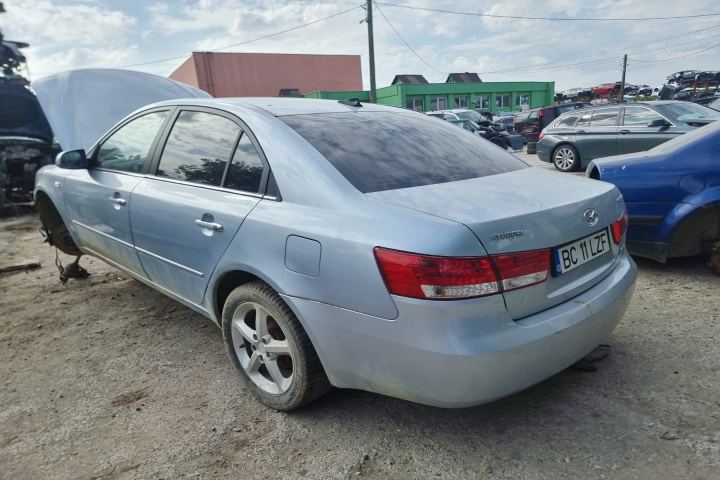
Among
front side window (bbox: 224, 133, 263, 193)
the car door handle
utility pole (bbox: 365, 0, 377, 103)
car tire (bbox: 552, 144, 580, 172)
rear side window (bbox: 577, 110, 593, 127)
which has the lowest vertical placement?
car tire (bbox: 552, 144, 580, 172)

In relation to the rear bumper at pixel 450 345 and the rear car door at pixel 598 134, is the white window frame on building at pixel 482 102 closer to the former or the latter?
the rear car door at pixel 598 134

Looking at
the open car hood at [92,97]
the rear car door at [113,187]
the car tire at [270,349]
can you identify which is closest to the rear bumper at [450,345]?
the car tire at [270,349]

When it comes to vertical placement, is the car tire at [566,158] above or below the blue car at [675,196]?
below

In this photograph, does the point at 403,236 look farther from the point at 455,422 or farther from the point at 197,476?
the point at 197,476

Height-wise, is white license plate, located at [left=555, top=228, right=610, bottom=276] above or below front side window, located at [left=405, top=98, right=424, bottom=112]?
below

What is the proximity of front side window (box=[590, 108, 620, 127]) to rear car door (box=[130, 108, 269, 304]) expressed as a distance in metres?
9.11

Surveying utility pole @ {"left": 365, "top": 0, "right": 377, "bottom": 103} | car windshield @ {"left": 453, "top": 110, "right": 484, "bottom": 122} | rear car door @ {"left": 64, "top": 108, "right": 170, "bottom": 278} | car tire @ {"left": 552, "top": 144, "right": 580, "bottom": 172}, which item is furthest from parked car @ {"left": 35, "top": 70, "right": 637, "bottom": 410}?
utility pole @ {"left": 365, "top": 0, "right": 377, "bottom": 103}

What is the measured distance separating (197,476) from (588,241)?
6.33 feet

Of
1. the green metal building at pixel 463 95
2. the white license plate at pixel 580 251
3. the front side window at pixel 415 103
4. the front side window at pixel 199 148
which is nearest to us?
the white license plate at pixel 580 251

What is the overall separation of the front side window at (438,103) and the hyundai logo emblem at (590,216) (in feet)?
124

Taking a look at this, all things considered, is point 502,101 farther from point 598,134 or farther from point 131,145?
point 131,145

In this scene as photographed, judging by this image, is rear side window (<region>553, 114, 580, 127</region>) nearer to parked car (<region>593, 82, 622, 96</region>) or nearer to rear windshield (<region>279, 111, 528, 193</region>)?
rear windshield (<region>279, 111, 528, 193</region>)

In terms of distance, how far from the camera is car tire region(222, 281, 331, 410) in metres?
2.12

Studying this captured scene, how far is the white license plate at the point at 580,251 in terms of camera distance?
75.6 inches
